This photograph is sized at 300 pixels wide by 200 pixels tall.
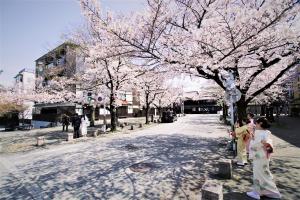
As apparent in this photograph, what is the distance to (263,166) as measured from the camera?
5.62m

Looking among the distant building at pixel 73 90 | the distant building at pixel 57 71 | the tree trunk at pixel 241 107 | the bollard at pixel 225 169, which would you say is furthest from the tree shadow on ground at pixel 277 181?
the distant building at pixel 57 71

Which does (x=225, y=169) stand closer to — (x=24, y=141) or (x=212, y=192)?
(x=212, y=192)

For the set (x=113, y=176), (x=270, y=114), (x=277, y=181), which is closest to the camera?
(x=277, y=181)

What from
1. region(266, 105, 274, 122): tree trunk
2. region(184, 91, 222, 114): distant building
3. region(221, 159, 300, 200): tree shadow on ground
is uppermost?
region(184, 91, 222, 114): distant building

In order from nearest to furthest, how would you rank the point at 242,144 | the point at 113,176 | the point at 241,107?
the point at 113,176 < the point at 242,144 < the point at 241,107

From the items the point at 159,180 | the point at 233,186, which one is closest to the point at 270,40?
the point at 233,186

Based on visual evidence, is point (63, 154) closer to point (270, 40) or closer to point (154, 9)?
point (154, 9)

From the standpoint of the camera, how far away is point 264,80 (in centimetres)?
1847

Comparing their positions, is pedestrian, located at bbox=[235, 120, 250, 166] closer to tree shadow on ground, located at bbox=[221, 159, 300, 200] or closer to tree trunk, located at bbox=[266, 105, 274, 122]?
tree shadow on ground, located at bbox=[221, 159, 300, 200]

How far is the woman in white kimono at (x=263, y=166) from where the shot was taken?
18.3 feet

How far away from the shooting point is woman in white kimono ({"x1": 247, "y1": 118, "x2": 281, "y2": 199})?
557 cm

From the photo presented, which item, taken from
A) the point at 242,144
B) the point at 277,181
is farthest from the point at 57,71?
the point at 277,181

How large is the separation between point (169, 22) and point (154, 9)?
1.52m

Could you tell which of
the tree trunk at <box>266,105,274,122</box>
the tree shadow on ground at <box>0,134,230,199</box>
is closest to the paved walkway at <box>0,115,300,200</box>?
the tree shadow on ground at <box>0,134,230,199</box>
